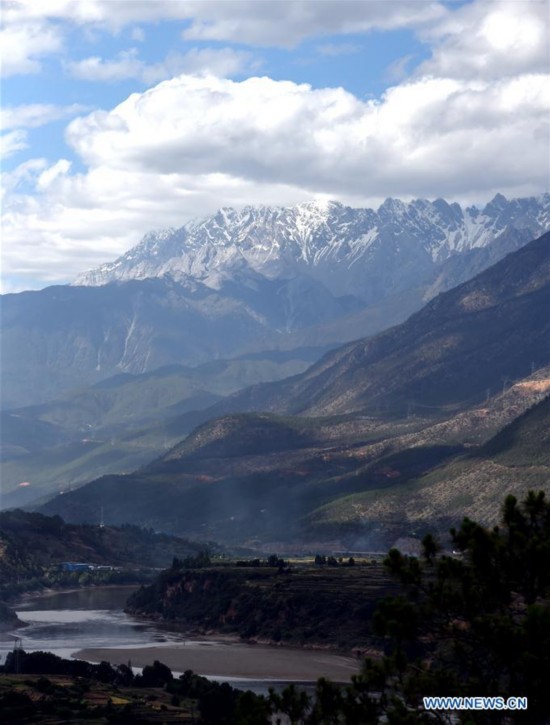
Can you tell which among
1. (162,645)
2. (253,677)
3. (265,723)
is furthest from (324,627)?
(265,723)

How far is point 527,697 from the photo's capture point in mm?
50406

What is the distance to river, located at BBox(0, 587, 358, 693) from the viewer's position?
5842 inches

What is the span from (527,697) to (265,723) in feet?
39.7

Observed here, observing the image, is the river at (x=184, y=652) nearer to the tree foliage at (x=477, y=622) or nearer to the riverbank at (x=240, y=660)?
the riverbank at (x=240, y=660)

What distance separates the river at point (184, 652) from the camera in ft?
487

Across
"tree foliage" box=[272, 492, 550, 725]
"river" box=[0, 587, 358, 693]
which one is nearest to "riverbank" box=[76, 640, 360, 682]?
"river" box=[0, 587, 358, 693]

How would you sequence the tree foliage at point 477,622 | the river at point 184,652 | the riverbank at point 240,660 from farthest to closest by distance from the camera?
the riverbank at point 240,660 → the river at point 184,652 → the tree foliage at point 477,622

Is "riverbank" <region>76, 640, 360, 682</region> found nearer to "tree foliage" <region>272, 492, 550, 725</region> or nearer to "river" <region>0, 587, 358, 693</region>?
"river" <region>0, 587, 358, 693</region>

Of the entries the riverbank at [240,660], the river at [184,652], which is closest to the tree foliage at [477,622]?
the river at [184,652]

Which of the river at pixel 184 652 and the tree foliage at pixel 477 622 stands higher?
the tree foliage at pixel 477 622

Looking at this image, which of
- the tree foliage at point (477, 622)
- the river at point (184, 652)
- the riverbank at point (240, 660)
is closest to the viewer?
the tree foliage at point (477, 622)

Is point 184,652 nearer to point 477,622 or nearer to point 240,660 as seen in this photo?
point 240,660

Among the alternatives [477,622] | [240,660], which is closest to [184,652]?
[240,660]

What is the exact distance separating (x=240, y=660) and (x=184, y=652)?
9171 millimetres
